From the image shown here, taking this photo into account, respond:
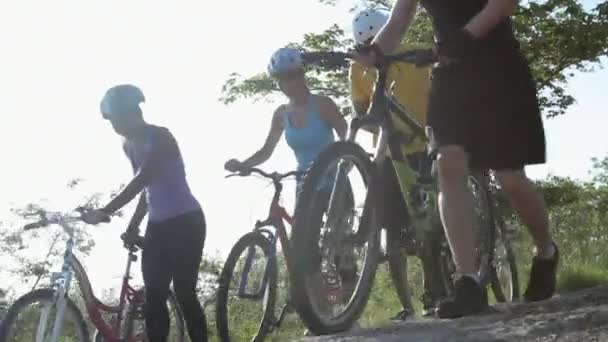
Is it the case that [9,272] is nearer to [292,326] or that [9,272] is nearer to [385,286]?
[385,286]

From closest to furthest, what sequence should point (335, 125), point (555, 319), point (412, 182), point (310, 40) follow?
point (555, 319)
point (412, 182)
point (335, 125)
point (310, 40)

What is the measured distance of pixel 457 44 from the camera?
160 inches

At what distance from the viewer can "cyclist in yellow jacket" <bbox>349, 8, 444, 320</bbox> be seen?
18.0 ft

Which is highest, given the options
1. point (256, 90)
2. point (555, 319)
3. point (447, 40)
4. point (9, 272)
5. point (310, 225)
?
point (256, 90)

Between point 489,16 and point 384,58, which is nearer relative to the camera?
point 489,16

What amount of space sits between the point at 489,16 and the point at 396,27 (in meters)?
0.61

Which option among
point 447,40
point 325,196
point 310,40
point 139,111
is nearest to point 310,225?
point 325,196

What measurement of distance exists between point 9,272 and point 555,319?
3060 centimetres

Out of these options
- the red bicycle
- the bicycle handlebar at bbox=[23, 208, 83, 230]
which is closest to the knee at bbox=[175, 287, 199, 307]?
the red bicycle

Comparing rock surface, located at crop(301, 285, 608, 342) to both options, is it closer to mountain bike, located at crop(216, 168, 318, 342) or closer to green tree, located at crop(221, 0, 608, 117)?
mountain bike, located at crop(216, 168, 318, 342)

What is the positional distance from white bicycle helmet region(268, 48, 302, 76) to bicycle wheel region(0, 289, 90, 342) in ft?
5.72

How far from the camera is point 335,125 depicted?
19.6 ft

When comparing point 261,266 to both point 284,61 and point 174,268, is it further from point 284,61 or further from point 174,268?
point 284,61

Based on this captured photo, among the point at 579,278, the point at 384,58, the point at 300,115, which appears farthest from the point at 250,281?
the point at 579,278
